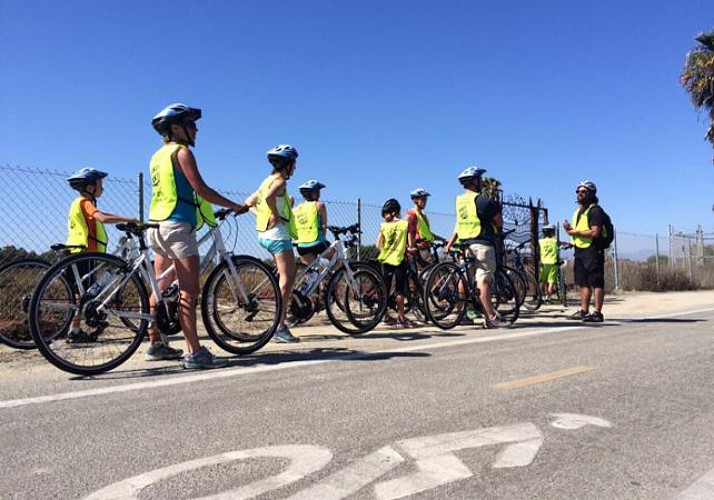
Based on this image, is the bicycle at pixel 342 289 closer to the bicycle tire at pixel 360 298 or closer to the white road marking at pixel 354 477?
the bicycle tire at pixel 360 298

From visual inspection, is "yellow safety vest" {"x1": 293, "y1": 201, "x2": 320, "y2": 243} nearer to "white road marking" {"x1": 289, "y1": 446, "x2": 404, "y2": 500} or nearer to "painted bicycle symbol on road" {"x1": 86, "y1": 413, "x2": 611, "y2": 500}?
"painted bicycle symbol on road" {"x1": 86, "y1": 413, "x2": 611, "y2": 500}

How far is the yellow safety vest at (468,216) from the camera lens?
806cm

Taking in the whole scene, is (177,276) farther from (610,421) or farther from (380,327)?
(380,327)

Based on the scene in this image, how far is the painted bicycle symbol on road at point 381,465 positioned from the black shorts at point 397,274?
5119 millimetres

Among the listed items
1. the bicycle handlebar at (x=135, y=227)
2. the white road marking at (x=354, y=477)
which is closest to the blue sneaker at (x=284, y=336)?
the bicycle handlebar at (x=135, y=227)

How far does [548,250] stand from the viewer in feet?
46.8

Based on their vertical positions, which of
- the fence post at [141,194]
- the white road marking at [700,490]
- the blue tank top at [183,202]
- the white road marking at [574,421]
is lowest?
the white road marking at [700,490]

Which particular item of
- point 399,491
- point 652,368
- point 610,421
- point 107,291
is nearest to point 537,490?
point 399,491

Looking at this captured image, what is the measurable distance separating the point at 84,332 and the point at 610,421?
392 centimetres

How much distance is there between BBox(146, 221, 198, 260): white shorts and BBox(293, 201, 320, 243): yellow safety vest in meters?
2.82

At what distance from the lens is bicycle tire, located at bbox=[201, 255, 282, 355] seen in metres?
5.40

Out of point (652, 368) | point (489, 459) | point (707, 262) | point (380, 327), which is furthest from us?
point (707, 262)

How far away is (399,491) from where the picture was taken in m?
2.37

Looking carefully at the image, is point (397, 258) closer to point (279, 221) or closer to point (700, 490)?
point (279, 221)
